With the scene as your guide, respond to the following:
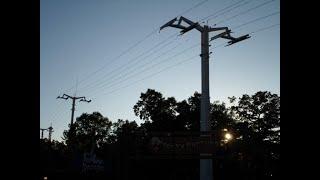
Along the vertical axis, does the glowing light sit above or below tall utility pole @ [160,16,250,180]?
below

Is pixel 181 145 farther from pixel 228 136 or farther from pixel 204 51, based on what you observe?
pixel 204 51

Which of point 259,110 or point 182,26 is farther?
point 259,110

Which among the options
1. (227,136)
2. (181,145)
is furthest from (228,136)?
(181,145)

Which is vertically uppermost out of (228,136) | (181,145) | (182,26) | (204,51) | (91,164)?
(182,26)

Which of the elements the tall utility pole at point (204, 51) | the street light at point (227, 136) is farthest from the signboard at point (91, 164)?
the street light at point (227, 136)

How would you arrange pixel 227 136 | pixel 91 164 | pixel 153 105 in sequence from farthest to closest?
1. pixel 153 105
2. pixel 91 164
3. pixel 227 136

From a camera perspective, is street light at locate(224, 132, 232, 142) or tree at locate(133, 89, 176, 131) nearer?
street light at locate(224, 132, 232, 142)

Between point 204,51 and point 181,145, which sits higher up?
point 204,51

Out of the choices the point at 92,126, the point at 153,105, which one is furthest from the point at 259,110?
the point at 92,126

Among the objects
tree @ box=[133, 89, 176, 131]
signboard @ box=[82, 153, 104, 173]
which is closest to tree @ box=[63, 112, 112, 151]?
tree @ box=[133, 89, 176, 131]

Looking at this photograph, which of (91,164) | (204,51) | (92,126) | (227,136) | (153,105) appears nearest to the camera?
(227,136)

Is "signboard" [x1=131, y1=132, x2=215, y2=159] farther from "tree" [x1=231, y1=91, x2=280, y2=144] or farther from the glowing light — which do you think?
"tree" [x1=231, y1=91, x2=280, y2=144]
